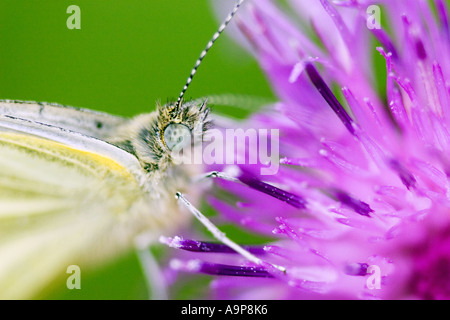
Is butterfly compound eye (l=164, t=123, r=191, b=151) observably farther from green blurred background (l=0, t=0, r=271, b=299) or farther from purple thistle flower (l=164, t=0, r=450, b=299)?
green blurred background (l=0, t=0, r=271, b=299)

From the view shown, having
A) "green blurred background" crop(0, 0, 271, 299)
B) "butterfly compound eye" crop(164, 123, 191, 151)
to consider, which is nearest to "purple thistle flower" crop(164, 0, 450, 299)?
"butterfly compound eye" crop(164, 123, 191, 151)

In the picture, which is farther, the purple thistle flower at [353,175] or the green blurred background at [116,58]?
the green blurred background at [116,58]

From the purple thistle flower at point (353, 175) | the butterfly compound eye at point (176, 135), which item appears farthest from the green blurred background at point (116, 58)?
the butterfly compound eye at point (176, 135)

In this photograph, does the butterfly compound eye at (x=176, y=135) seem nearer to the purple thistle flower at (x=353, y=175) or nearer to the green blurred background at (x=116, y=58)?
the purple thistle flower at (x=353, y=175)

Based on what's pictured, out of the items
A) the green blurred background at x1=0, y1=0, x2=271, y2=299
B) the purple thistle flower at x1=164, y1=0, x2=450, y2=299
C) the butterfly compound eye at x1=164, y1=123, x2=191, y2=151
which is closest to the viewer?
the purple thistle flower at x1=164, y1=0, x2=450, y2=299

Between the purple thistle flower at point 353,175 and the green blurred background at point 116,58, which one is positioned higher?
the green blurred background at point 116,58

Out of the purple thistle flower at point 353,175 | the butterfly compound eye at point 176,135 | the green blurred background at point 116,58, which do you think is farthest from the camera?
the green blurred background at point 116,58
